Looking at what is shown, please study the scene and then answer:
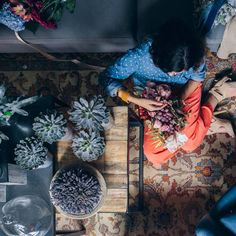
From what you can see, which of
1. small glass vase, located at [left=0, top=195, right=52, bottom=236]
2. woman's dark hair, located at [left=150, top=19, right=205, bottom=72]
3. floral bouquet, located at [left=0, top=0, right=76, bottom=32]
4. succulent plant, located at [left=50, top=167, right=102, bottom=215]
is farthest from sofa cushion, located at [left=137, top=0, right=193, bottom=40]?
small glass vase, located at [left=0, top=195, right=52, bottom=236]

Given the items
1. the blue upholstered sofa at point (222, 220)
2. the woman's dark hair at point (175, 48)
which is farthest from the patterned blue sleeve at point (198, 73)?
the blue upholstered sofa at point (222, 220)

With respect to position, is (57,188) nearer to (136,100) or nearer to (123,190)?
(123,190)

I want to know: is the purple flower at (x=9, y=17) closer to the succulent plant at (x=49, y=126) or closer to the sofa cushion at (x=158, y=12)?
the succulent plant at (x=49, y=126)

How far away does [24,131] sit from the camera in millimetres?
1631

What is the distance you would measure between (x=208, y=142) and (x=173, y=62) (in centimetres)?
86

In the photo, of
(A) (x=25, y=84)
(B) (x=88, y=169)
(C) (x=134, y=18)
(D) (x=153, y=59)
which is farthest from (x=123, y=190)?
(A) (x=25, y=84)

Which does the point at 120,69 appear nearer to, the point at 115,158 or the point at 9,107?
the point at 115,158

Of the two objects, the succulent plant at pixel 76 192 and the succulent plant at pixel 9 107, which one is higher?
the succulent plant at pixel 9 107

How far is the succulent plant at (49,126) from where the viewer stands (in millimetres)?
1568

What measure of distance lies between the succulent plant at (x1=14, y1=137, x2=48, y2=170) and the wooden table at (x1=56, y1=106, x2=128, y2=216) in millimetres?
217

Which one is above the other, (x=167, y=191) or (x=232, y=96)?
(x=232, y=96)

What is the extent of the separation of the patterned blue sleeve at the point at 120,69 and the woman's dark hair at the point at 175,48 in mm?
126

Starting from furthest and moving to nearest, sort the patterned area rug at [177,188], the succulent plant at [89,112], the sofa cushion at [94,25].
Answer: the patterned area rug at [177,188]
the sofa cushion at [94,25]
the succulent plant at [89,112]

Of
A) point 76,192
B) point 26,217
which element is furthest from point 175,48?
point 26,217
